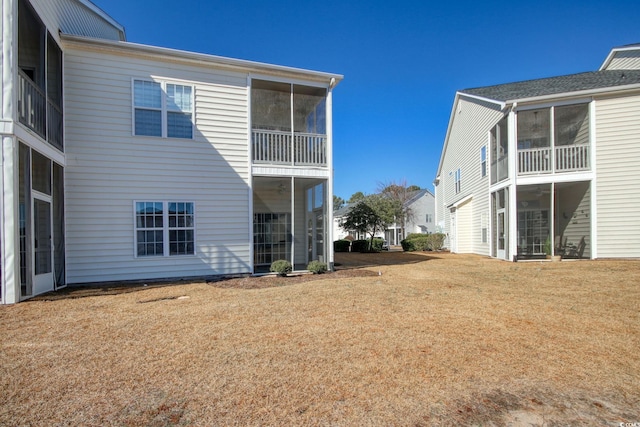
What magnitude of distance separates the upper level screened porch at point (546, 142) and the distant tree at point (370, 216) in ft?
34.5

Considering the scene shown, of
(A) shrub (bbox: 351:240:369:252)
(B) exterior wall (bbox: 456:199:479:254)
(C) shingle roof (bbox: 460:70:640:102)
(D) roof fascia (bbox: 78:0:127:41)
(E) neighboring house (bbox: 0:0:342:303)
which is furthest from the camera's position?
(A) shrub (bbox: 351:240:369:252)

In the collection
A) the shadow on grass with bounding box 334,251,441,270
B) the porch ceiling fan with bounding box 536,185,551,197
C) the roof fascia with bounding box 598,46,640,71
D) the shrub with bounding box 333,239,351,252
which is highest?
the roof fascia with bounding box 598,46,640,71

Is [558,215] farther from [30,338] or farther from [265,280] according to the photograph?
[30,338]

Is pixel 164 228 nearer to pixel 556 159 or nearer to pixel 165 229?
pixel 165 229

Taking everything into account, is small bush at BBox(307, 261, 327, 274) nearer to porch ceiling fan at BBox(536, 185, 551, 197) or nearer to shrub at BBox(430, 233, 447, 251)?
porch ceiling fan at BBox(536, 185, 551, 197)

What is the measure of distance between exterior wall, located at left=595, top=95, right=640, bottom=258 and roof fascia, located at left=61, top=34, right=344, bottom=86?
32.9ft

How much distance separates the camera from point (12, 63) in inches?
268

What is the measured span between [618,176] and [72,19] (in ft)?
60.8

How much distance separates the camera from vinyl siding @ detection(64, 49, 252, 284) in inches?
373

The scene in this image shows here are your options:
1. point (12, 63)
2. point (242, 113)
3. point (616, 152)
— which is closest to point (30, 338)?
point (12, 63)

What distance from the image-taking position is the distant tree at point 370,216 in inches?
1008

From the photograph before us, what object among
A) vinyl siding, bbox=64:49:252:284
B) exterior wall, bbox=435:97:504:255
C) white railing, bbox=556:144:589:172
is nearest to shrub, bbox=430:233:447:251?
exterior wall, bbox=435:97:504:255

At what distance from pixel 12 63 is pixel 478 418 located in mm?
9222

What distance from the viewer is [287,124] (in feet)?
42.8
